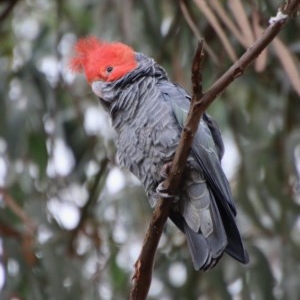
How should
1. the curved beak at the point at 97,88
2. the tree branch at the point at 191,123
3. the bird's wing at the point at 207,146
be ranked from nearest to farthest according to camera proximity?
the tree branch at the point at 191,123 → the bird's wing at the point at 207,146 → the curved beak at the point at 97,88

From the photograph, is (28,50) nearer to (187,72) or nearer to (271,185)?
(187,72)

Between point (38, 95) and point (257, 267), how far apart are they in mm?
1094

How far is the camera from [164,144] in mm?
2486

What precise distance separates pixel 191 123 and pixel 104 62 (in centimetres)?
74

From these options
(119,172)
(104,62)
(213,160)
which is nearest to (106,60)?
(104,62)

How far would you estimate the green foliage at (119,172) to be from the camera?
343 cm

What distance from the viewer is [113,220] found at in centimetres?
401

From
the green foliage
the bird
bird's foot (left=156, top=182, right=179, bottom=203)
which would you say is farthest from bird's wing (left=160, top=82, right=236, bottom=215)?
the green foliage

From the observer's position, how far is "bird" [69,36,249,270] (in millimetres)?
2340

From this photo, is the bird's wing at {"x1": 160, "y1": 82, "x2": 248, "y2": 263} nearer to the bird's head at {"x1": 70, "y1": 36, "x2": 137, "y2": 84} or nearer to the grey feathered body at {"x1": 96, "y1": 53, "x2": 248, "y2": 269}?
the grey feathered body at {"x1": 96, "y1": 53, "x2": 248, "y2": 269}

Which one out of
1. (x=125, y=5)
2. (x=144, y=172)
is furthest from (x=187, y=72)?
(x=144, y=172)

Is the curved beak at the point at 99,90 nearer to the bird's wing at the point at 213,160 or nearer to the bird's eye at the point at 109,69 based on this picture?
the bird's eye at the point at 109,69

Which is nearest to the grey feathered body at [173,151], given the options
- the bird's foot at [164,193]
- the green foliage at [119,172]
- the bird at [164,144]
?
the bird at [164,144]

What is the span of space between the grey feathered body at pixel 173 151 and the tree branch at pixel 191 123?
143 millimetres
